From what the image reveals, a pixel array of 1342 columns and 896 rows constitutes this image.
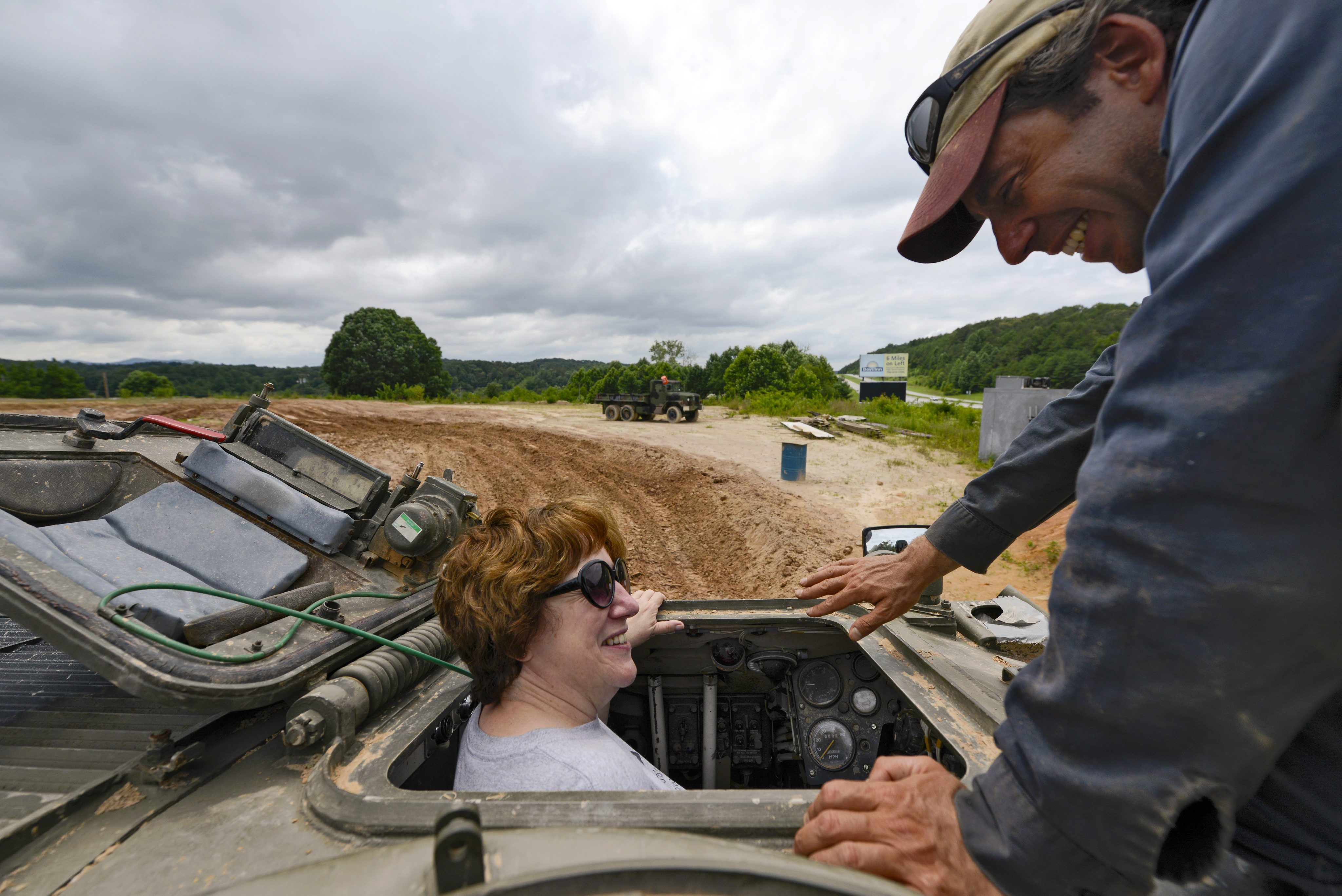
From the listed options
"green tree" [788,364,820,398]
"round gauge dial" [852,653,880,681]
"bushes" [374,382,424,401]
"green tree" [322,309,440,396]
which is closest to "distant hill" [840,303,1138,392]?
"green tree" [788,364,820,398]

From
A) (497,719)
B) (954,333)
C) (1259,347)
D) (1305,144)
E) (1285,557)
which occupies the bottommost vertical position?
(497,719)

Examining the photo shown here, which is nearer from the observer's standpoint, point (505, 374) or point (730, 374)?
point (730, 374)

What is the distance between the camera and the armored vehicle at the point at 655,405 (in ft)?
77.5

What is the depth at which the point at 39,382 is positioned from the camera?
2803 cm

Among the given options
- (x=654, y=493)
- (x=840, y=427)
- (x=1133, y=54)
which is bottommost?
(x=654, y=493)

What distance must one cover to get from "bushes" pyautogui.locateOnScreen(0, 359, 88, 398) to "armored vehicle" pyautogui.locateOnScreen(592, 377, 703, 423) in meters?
23.4

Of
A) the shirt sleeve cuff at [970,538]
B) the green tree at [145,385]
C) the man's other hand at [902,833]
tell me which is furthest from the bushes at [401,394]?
the man's other hand at [902,833]

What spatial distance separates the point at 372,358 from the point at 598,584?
54855 mm

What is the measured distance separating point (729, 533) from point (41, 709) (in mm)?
7606

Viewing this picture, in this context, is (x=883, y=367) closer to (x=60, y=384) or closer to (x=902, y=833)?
(x=902, y=833)

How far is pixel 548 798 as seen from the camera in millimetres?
1204

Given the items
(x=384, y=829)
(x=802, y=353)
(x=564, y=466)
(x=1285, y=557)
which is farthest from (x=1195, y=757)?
(x=802, y=353)

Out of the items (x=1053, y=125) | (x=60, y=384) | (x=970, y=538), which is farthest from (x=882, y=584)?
(x=60, y=384)

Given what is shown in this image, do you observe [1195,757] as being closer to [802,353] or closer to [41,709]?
[41,709]
